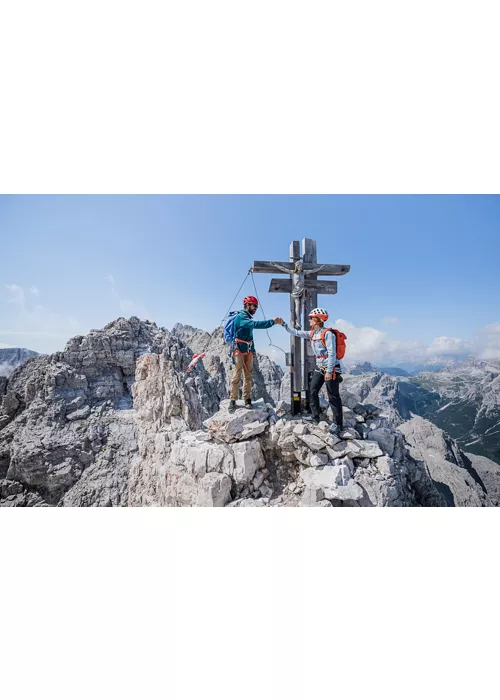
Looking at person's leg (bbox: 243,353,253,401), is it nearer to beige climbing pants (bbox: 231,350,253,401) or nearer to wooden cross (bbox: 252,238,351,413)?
beige climbing pants (bbox: 231,350,253,401)

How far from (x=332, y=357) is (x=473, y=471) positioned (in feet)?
81.1

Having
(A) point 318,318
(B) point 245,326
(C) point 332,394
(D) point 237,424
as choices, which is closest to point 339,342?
(A) point 318,318

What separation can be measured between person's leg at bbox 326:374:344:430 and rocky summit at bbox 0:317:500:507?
0.24 m

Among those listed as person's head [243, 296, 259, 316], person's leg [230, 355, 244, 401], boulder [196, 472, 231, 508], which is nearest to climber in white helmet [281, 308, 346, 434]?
person's head [243, 296, 259, 316]

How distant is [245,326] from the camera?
396 cm

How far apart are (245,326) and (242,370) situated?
2.57 feet

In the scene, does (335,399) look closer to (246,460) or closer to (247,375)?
(247,375)

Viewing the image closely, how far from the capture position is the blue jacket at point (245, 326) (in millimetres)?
3900

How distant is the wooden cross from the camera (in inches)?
173

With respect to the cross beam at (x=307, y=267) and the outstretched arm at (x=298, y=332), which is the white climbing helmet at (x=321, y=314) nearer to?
the outstretched arm at (x=298, y=332)

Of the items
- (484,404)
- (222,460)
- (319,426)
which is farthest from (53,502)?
(484,404)

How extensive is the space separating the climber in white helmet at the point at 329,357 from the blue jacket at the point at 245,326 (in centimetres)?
40

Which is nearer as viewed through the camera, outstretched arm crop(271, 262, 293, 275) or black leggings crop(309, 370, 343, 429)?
black leggings crop(309, 370, 343, 429)

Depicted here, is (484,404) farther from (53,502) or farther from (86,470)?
(53,502)
